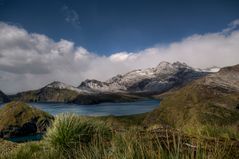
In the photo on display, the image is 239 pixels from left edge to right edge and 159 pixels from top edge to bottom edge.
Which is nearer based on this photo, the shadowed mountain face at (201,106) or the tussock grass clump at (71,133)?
the tussock grass clump at (71,133)

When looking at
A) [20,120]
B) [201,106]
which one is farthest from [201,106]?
[20,120]

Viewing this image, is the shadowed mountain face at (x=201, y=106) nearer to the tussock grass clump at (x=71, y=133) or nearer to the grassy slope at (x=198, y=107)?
the grassy slope at (x=198, y=107)

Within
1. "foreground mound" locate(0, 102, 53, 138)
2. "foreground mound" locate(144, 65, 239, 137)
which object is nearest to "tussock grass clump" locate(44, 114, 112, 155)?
"foreground mound" locate(144, 65, 239, 137)

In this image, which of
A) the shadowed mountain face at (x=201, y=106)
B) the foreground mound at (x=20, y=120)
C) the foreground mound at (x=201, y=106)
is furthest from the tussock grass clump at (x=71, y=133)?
the foreground mound at (x=20, y=120)

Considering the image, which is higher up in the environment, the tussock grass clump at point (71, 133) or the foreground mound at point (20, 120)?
the tussock grass clump at point (71, 133)

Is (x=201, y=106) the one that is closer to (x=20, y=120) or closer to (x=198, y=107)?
(x=198, y=107)

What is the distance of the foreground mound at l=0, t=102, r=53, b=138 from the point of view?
5502 inches

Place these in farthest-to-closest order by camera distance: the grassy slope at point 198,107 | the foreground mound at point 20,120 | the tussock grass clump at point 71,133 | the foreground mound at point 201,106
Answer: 1. the foreground mound at point 20,120
2. the foreground mound at point 201,106
3. the grassy slope at point 198,107
4. the tussock grass clump at point 71,133

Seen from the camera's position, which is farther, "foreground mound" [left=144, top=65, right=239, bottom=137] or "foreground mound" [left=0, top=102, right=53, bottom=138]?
"foreground mound" [left=0, top=102, right=53, bottom=138]

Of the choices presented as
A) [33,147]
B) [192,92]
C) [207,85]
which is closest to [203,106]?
[192,92]

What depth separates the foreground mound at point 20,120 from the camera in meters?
140

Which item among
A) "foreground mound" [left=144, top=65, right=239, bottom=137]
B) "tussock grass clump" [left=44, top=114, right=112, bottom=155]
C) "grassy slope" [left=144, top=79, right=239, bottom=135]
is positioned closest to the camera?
"tussock grass clump" [left=44, top=114, right=112, bottom=155]

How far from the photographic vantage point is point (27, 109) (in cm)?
15925

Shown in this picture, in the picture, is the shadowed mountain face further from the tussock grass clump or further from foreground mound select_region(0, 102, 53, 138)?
the tussock grass clump
